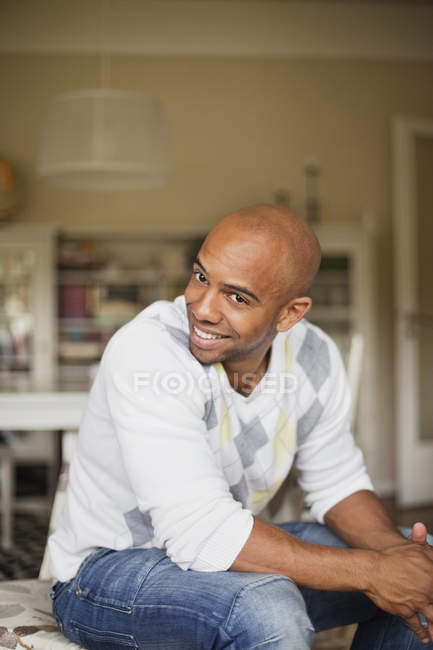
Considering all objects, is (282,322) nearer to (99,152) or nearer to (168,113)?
(99,152)

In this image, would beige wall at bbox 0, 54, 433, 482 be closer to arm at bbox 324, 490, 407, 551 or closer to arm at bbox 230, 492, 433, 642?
arm at bbox 324, 490, 407, 551

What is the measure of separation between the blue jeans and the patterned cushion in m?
0.03

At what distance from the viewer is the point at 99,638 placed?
3.68ft

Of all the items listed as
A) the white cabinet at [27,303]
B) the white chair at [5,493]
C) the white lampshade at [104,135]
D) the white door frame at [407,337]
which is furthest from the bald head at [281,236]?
the white cabinet at [27,303]

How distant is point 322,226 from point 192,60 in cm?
153

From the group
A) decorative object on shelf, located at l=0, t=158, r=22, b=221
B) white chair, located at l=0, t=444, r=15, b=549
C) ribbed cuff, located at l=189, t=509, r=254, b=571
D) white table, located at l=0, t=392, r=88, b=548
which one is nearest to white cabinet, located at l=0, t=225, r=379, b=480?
decorative object on shelf, located at l=0, t=158, r=22, b=221

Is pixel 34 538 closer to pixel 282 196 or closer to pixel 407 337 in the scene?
pixel 407 337

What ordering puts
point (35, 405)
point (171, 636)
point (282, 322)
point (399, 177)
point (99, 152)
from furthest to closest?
1. point (399, 177)
2. point (99, 152)
3. point (35, 405)
4. point (282, 322)
5. point (171, 636)

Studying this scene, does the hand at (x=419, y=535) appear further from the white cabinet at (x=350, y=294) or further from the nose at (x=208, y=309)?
the white cabinet at (x=350, y=294)

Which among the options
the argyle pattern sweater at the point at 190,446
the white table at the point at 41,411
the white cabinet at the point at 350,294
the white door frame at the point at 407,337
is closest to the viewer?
the argyle pattern sweater at the point at 190,446

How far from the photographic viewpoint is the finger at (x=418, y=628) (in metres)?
1.11

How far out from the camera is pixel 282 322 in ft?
4.29

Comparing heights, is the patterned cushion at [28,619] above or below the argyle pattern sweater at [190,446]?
below

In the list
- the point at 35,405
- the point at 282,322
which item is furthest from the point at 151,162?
the point at 282,322
